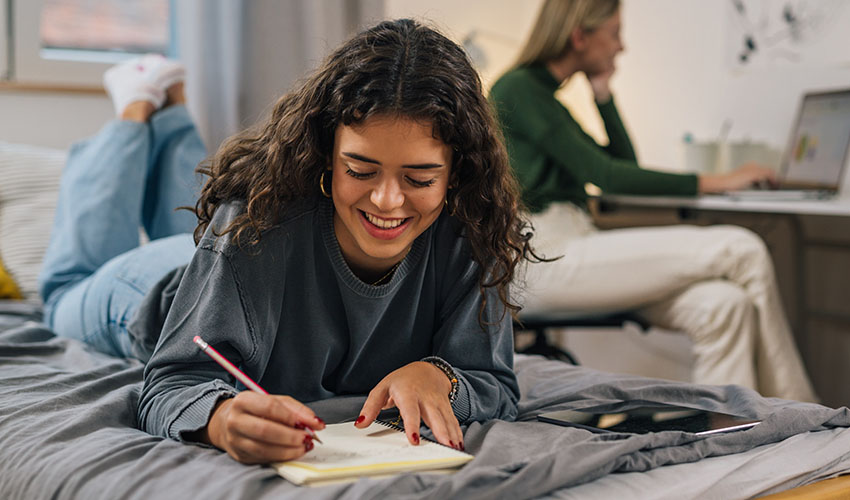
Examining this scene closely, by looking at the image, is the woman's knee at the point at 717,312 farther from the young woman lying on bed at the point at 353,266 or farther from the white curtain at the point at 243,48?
the white curtain at the point at 243,48

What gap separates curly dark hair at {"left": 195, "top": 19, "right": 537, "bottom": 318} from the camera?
97cm

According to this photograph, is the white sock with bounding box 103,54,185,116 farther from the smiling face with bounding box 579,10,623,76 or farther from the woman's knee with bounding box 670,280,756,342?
the woman's knee with bounding box 670,280,756,342

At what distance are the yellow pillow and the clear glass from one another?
92 cm

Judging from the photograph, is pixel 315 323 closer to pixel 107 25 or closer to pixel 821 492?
pixel 821 492

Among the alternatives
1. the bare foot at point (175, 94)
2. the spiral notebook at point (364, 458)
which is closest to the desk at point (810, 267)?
the bare foot at point (175, 94)

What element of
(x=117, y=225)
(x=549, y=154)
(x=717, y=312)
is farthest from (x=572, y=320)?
(x=117, y=225)

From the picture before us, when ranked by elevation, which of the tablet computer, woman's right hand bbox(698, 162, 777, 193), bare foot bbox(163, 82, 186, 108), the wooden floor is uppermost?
bare foot bbox(163, 82, 186, 108)

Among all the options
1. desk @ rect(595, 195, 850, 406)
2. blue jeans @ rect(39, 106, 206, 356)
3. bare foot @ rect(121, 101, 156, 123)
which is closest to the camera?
blue jeans @ rect(39, 106, 206, 356)

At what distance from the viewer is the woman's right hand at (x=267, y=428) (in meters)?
0.78

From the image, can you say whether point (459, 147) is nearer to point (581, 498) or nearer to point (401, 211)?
point (401, 211)

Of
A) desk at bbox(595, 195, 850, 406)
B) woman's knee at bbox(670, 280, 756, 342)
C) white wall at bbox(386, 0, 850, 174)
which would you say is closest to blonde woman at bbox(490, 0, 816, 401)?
woman's knee at bbox(670, 280, 756, 342)

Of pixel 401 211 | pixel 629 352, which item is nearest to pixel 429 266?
pixel 401 211

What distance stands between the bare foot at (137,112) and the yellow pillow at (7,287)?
432 millimetres

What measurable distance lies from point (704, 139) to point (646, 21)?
0.53m
